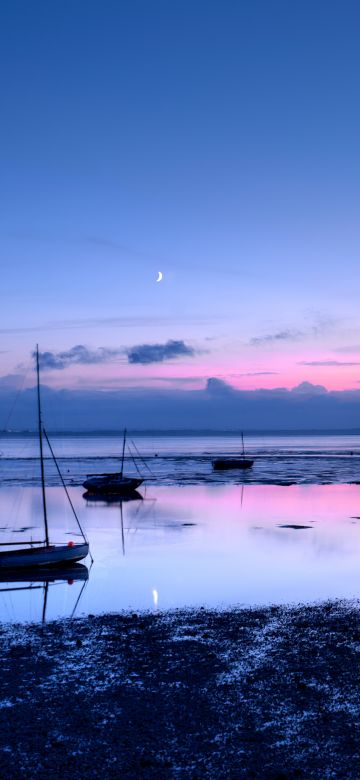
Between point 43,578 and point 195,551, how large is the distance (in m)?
9.58

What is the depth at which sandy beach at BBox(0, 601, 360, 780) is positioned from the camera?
519 inches

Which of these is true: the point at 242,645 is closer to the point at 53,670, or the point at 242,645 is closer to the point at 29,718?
the point at 53,670

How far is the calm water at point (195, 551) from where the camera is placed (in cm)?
2809

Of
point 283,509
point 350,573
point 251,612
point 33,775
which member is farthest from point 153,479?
point 33,775

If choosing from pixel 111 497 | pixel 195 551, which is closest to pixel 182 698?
pixel 195 551

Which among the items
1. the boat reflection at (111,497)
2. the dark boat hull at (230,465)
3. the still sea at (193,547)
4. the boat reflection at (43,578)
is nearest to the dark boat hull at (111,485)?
the boat reflection at (111,497)

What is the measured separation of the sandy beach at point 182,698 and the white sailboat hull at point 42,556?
9.74m

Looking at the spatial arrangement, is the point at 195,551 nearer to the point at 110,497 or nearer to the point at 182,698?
the point at 182,698

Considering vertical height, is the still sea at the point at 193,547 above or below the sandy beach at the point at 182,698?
below

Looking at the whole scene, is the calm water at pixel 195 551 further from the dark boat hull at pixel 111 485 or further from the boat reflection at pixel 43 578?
the dark boat hull at pixel 111 485

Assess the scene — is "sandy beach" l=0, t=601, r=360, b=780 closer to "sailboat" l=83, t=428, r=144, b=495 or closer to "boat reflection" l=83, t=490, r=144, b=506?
"boat reflection" l=83, t=490, r=144, b=506

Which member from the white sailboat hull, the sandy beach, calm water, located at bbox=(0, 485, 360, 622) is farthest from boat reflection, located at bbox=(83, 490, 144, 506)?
the sandy beach

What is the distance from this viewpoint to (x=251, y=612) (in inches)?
990

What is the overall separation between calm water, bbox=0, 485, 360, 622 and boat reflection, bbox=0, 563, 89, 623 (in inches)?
3.6
